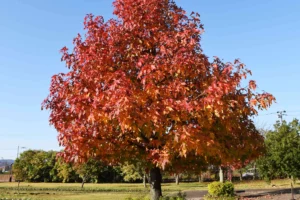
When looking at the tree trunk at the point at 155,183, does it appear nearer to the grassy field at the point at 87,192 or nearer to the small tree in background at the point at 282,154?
the grassy field at the point at 87,192

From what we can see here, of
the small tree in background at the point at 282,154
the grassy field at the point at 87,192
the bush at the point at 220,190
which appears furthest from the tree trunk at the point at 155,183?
the bush at the point at 220,190

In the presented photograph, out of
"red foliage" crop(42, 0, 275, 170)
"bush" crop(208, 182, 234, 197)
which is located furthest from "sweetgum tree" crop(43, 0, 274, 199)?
"bush" crop(208, 182, 234, 197)

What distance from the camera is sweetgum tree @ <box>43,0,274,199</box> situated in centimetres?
741

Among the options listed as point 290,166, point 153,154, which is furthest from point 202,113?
point 290,166

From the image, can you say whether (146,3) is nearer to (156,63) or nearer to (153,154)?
(156,63)

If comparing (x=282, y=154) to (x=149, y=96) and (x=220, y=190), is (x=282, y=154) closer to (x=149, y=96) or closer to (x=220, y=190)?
(x=220, y=190)

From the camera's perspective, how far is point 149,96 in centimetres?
796

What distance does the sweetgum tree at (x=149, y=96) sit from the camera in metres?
7.41

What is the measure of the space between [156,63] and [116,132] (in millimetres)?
2555

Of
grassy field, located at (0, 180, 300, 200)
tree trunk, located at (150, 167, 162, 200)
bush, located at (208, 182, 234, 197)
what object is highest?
tree trunk, located at (150, 167, 162, 200)

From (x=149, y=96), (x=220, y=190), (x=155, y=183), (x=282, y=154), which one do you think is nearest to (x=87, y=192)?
(x=220, y=190)

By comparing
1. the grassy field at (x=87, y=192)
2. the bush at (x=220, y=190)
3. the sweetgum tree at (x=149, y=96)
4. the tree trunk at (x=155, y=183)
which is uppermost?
the sweetgum tree at (x=149, y=96)

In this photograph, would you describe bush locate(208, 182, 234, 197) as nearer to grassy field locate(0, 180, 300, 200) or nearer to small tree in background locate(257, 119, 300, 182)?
small tree in background locate(257, 119, 300, 182)

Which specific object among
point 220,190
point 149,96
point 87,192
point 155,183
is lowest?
point 87,192
